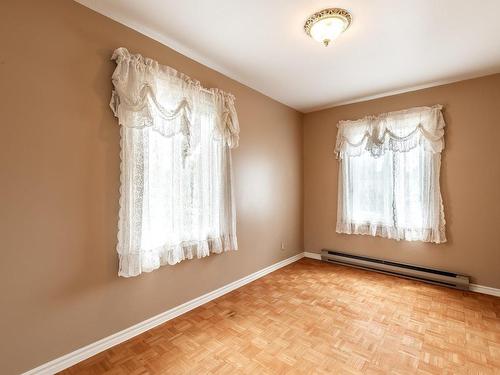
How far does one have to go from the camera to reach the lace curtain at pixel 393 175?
3.24 m

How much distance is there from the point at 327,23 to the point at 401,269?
3.37 m

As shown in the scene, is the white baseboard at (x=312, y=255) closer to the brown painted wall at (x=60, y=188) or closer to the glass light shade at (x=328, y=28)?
the brown painted wall at (x=60, y=188)

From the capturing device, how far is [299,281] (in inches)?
132

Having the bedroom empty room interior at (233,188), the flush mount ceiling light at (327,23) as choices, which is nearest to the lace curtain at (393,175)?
the bedroom empty room interior at (233,188)

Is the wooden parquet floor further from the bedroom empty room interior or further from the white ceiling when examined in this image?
the white ceiling

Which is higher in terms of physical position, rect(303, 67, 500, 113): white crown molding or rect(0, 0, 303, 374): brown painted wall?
rect(303, 67, 500, 113): white crown molding

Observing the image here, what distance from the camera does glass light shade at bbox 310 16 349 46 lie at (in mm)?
1984

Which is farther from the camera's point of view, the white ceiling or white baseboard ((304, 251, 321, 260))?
white baseboard ((304, 251, 321, 260))

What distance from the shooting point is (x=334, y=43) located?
2398 millimetres

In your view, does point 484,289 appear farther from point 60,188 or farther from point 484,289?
point 60,188

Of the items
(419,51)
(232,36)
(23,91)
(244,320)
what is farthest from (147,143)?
(419,51)

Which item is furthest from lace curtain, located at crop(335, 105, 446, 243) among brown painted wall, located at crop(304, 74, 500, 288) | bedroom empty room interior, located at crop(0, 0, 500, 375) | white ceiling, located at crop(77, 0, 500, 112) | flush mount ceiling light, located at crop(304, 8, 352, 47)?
flush mount ceiling light, located at crop(304, 8, 352, 47)

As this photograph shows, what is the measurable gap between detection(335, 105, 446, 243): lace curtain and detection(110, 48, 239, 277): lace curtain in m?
2.11

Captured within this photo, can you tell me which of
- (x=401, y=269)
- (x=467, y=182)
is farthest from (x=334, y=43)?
(x=401, y=269)
